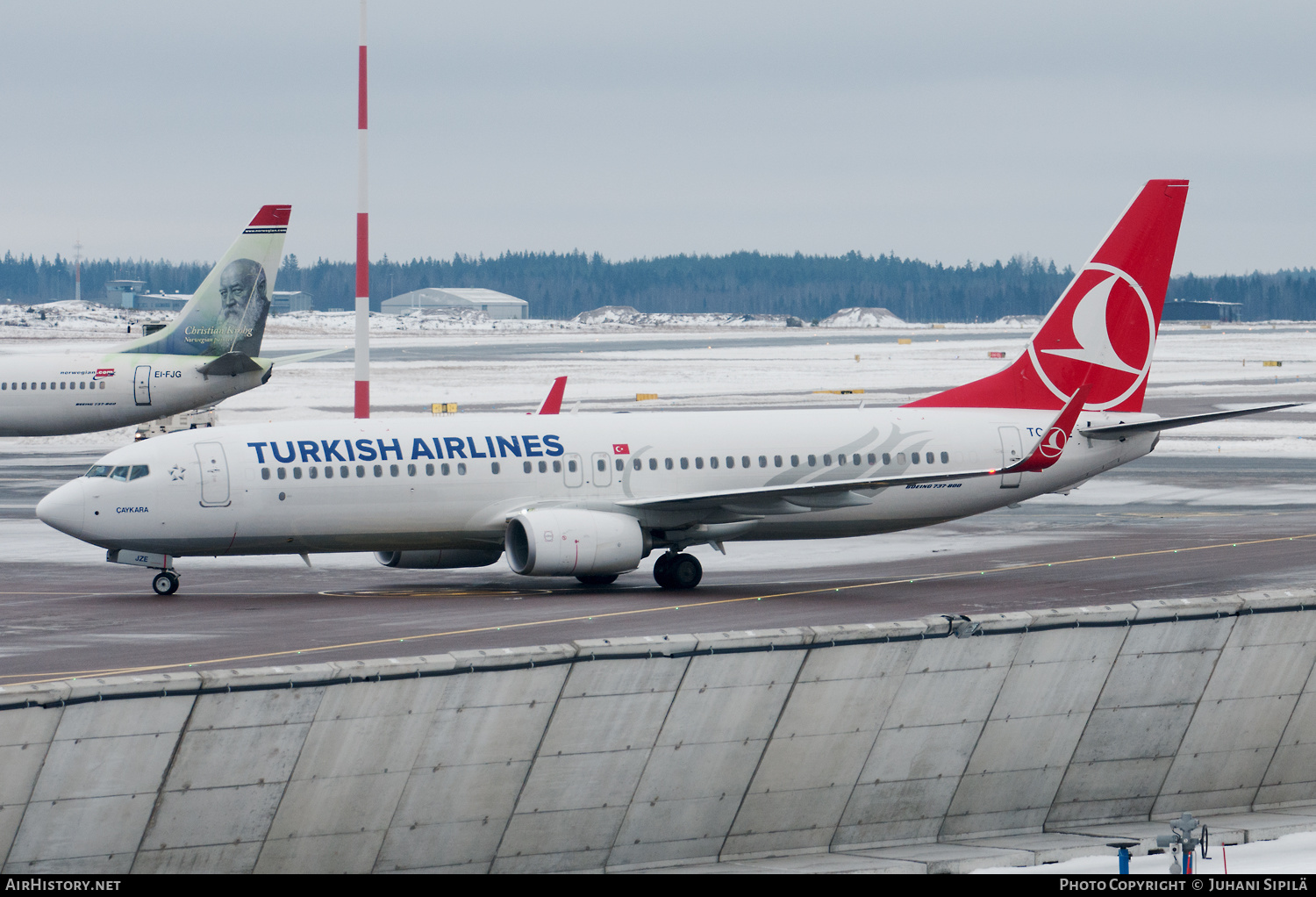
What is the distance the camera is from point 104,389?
67.2 meters

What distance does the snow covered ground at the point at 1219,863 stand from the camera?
62.4 ft

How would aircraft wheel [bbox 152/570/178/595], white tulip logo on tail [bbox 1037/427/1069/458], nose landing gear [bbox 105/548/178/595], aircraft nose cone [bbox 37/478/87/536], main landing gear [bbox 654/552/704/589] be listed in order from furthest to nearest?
white tulip logo on tail [bbox 1037/427/1069/458], main landing gear [bbox 654/552/704/589], aircraft wheel [bbox 152/570/178/595], nose landing gear [bbox 105/548/178/595], aircraft nose cone [bbox 37/478/87/536]

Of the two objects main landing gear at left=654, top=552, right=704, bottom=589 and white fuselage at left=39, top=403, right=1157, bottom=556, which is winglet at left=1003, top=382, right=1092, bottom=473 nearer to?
white fuselage at left=39, top=403, right=1157, bottom=556

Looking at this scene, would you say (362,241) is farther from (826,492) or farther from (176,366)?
(826,492)

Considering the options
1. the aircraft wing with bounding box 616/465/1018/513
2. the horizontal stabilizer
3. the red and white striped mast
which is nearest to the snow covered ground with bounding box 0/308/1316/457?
the horizontal stabilizer

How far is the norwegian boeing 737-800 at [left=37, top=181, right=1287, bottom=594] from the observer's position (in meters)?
35.2

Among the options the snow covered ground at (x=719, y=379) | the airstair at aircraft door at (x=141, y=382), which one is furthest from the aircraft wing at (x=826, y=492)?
the airstair at aircraft door at (x=141, y=382)

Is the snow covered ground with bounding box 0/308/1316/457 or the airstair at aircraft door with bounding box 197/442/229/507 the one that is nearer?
the airstair at aircraft door with bounding box 197/442/229/507

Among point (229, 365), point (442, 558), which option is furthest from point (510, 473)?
point (229, 365)

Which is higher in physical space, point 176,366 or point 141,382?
point 176,366

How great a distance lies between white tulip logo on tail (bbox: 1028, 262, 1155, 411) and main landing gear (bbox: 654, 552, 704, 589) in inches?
413

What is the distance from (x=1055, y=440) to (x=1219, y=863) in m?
19.8
